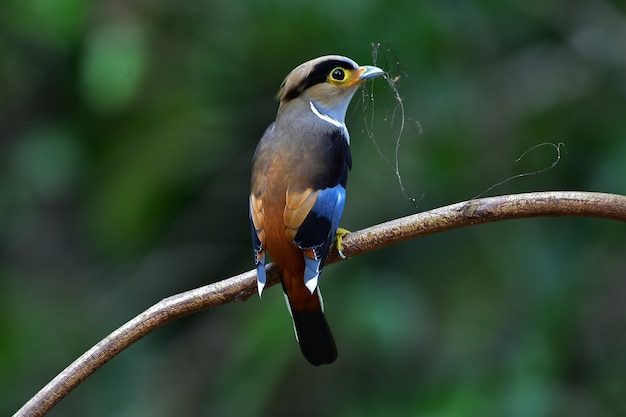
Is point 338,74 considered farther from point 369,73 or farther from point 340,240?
point 340,240

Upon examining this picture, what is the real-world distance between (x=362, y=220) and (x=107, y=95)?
1350mm

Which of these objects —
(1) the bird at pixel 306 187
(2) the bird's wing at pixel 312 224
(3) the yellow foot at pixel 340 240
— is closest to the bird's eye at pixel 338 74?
(1) the bird at pixel 306 187

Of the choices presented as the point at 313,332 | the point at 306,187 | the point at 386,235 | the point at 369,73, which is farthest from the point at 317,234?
the point at 369,73

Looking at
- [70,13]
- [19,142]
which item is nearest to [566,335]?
[70,13]

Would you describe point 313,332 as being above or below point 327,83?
below

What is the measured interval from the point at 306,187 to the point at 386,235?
556mm

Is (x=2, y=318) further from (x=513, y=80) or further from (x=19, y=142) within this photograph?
(x=513, y=80)

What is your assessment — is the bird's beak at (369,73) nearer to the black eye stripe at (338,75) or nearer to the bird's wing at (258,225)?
the black eye stripe at (338,75)

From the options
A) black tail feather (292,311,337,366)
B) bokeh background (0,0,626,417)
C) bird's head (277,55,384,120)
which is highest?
bird's head (277,55,384,120)

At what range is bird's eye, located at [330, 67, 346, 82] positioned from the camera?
3.08 m

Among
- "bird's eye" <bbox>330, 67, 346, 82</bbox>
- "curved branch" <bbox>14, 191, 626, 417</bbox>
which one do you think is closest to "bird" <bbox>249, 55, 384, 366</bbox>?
"bird's eye" <bbox>330, 67, 346, 82</bbox>

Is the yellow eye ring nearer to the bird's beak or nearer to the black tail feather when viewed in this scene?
the bird's beak

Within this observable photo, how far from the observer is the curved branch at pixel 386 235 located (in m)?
2.18

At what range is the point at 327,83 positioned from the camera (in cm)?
312
